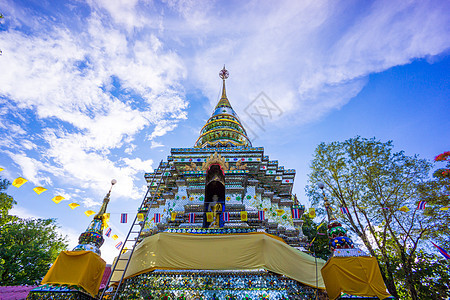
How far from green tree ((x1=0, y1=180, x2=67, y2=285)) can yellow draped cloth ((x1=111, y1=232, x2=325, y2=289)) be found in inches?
614

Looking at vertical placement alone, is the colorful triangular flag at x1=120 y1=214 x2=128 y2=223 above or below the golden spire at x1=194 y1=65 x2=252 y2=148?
below

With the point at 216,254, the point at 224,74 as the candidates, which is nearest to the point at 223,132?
the point at 224,74

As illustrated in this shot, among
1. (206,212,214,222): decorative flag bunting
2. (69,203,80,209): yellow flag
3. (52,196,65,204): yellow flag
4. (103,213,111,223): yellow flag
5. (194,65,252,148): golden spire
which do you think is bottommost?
(103,213,111,223): yellow flag

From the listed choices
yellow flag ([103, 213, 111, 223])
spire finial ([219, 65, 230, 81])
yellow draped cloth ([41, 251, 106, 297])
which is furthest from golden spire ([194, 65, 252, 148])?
yellow draped cloth ([41, 251, 106, 297])

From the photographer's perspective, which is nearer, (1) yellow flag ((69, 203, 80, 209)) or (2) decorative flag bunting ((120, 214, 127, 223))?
(1) yellow flag ((69, 203, 80, 209))

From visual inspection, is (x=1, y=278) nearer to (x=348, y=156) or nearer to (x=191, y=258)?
(x=191, y=258)

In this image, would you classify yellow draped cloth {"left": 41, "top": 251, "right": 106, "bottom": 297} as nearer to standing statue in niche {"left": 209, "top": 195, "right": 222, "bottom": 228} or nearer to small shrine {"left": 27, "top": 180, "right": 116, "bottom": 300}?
small shrine {"left": 27, "top": 180, "right": 116, "bottom": 300}

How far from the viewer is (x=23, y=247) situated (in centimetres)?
1805

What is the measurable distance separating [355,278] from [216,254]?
3.33 metres

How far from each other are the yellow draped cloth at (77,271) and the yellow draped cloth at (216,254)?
92 cm

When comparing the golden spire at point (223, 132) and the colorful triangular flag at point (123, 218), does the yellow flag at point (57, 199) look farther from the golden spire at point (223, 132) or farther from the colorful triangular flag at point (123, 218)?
the golden spire at point (223, 132)

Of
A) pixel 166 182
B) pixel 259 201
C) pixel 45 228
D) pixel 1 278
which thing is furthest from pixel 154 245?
pixel 45 228

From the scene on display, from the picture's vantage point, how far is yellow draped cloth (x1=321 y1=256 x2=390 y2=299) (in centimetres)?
568

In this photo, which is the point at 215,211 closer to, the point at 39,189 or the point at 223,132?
the point at 39,189
